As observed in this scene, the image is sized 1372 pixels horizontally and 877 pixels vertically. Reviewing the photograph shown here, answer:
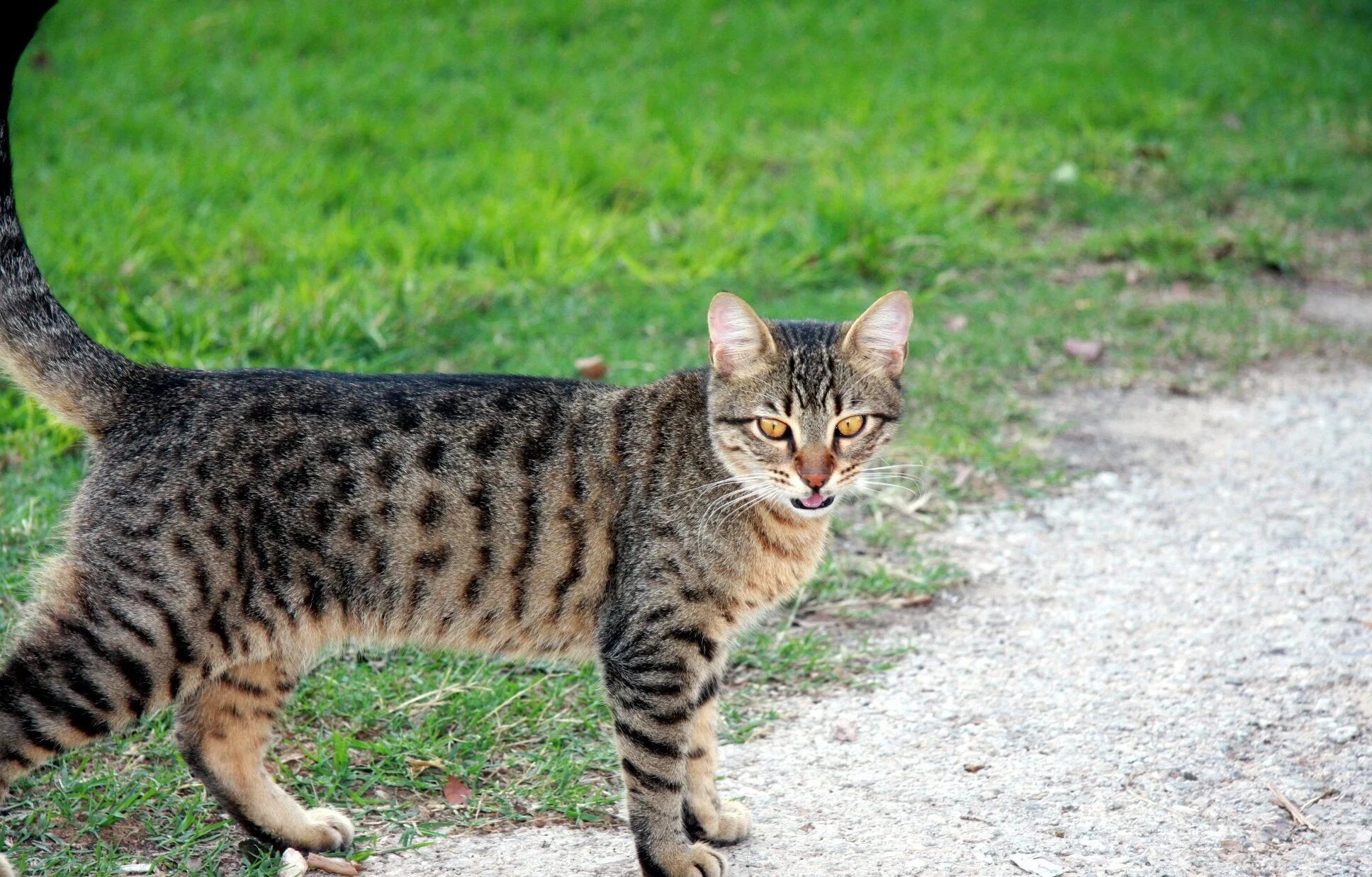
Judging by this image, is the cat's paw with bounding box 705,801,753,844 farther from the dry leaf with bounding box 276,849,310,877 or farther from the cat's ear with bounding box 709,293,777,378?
the cat's ear with bounding box 709,293,777,378

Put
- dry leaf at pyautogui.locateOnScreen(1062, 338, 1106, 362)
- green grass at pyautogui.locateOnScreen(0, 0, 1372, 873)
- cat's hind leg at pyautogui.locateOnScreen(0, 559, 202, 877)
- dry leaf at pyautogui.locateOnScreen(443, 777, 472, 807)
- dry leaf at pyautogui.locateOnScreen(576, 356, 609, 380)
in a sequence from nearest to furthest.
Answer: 1. cat's hind leg at pyautogui.locateOnScreen(0, 559, 202, 877)
2. dry leaf at pyautogui.locateOnScreen(443, 777, 472, 807)
3. green grass at pyautogui.locateOnScreen(0, 0, 1372, 873)
4. dry leaf at pyautogui.locateOnScreen(576, 356, 609, 380)
5. dry leaf at pyautogui.locateOnScreen(1062, 338, 1106, 362)

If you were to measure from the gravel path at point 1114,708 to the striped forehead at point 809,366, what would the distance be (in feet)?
3.37

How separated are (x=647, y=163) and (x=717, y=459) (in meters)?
4.82

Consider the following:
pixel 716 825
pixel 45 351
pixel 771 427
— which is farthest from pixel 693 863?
pixel 45 351

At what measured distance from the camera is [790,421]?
145 inches

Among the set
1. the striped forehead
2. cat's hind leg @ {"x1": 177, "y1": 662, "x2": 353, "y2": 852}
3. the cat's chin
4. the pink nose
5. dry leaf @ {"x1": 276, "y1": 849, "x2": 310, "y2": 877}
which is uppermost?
the striped forehead

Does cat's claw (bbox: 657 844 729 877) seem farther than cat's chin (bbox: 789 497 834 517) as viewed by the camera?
No

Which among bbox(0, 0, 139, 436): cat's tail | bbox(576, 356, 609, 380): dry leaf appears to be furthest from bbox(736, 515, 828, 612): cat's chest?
bbox(576, 356, 609, 380): dry leaf

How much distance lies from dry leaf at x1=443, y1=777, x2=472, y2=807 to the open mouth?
3.89ft

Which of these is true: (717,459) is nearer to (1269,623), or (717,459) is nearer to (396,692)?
(396,692)

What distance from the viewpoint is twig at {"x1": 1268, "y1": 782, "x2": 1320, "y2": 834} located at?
353 cm

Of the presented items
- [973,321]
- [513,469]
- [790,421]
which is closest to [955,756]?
[790,421]

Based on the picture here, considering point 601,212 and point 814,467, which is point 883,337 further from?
point 601,212

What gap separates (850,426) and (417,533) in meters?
1.19
